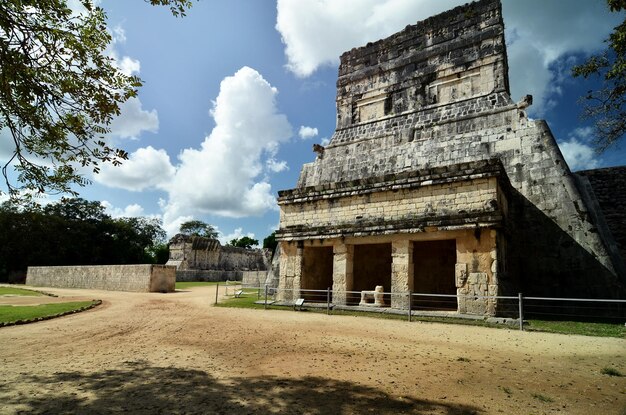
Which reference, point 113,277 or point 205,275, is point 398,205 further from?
point 205,275

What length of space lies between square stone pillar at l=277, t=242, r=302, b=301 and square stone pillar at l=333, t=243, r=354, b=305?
1.55m

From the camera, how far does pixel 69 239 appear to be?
125 ft

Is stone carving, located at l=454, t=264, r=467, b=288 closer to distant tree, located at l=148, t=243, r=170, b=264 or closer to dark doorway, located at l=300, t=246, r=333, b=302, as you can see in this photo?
dark doorway, located at l=300, t=246, r=333, b=302

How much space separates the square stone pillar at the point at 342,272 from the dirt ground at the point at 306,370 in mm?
3607

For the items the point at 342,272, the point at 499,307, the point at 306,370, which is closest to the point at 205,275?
the point at 342,272

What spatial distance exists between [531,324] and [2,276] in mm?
45661

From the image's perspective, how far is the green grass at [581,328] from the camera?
783 centimetres

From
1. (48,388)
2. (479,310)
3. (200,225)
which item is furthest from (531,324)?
(200,225)

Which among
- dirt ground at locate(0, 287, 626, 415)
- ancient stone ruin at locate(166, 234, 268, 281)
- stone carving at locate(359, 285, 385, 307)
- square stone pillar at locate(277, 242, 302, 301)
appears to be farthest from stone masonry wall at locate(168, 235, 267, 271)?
dirt ground at locate(0, 287, 626, 415)

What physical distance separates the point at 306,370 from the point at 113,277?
21227 mm

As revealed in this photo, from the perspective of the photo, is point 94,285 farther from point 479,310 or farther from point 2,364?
point 479,310

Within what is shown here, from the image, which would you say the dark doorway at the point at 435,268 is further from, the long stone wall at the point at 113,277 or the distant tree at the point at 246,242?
the distant tree at the point at 246,242

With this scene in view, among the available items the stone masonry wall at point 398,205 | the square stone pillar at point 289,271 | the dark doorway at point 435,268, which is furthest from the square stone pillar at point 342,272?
the dark doorway at point 435,268

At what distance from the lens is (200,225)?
223ft
